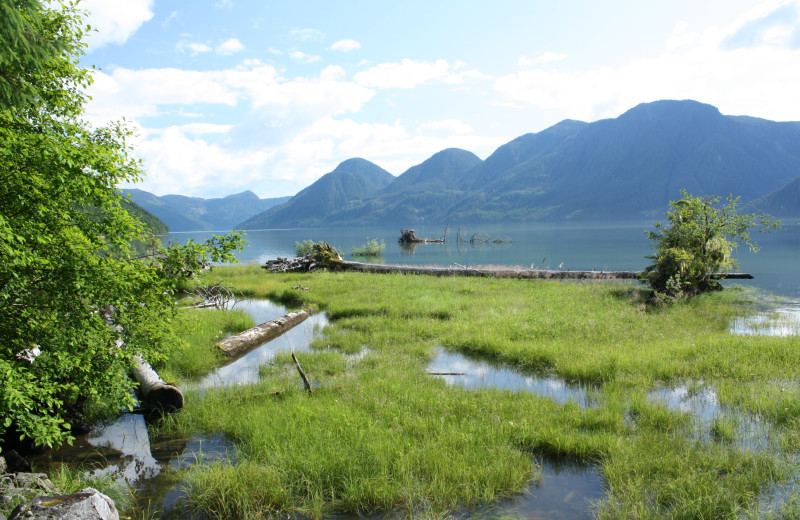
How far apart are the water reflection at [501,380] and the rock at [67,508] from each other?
297 inches

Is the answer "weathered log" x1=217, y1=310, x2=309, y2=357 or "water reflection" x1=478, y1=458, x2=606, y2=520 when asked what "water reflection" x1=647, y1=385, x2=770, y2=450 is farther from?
"weathered log" x1=217, y1=310, x2=309, y2=357

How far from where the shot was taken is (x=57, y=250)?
6.08m

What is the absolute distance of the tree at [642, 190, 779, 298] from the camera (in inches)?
818

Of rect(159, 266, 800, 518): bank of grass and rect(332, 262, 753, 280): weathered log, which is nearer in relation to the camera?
rect(159, 266, 800, 518): bank of grass

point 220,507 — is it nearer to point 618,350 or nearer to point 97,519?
point 97,519

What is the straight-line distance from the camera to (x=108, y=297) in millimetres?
6551

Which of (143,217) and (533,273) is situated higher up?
(143,217)

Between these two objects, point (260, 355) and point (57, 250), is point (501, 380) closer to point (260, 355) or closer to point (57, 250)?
point (260, 355)

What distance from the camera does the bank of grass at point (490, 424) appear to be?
6.04m

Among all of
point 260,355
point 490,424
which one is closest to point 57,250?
point 490,424

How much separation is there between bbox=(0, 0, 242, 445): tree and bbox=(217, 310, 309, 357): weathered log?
20.6 feet

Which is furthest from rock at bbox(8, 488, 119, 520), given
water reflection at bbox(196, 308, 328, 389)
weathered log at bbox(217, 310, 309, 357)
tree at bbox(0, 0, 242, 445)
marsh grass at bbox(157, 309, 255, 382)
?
weathered log at bbox(217, 310, 309, 357)

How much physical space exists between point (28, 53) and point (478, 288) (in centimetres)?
2140

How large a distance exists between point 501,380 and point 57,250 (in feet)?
31.2
